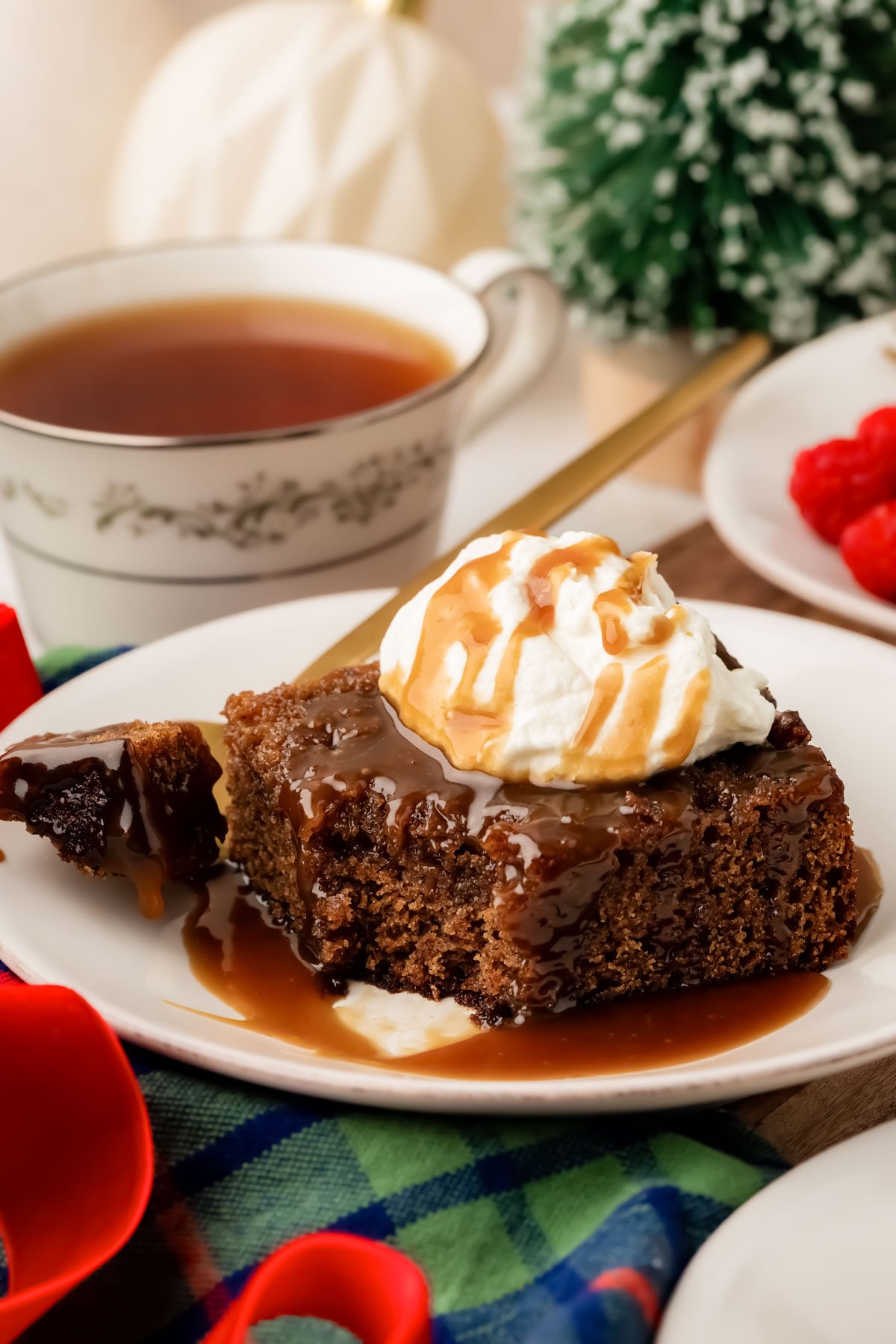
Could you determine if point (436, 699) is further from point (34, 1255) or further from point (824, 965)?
point (34, 1255)

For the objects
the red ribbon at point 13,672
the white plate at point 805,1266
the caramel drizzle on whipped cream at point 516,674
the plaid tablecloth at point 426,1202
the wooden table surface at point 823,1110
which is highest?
the caramel drizzle on whipped cream at point 516,674

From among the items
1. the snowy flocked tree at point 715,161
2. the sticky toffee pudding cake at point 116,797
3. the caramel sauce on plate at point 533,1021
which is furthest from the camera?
the snowy flocked tree at point 715,161

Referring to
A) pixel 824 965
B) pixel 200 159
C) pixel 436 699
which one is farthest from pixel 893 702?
pixel 200 159

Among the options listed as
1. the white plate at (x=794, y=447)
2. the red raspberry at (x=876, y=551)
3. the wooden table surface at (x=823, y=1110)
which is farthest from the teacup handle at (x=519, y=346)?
the wooden table surface at (x=823, y=1110)

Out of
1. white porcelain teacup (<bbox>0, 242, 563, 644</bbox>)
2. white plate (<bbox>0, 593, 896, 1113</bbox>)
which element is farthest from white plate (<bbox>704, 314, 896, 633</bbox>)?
white porcelain teacup (<bbox>0, 242, 563, 644</bbox>)

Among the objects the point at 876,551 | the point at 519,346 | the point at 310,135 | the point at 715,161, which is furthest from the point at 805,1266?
the point at 310,135

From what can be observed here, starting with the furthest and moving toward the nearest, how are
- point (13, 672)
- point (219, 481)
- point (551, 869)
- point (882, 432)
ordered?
point (882, 432) → point (219, 481) → point (13, 672) → point (551, 869)

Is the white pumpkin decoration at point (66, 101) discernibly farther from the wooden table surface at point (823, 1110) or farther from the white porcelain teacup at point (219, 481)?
the wooden table surface at point (823, 1110)

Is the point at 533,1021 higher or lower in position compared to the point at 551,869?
lower

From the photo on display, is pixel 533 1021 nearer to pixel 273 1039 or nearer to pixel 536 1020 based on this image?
pixel 536 1020
